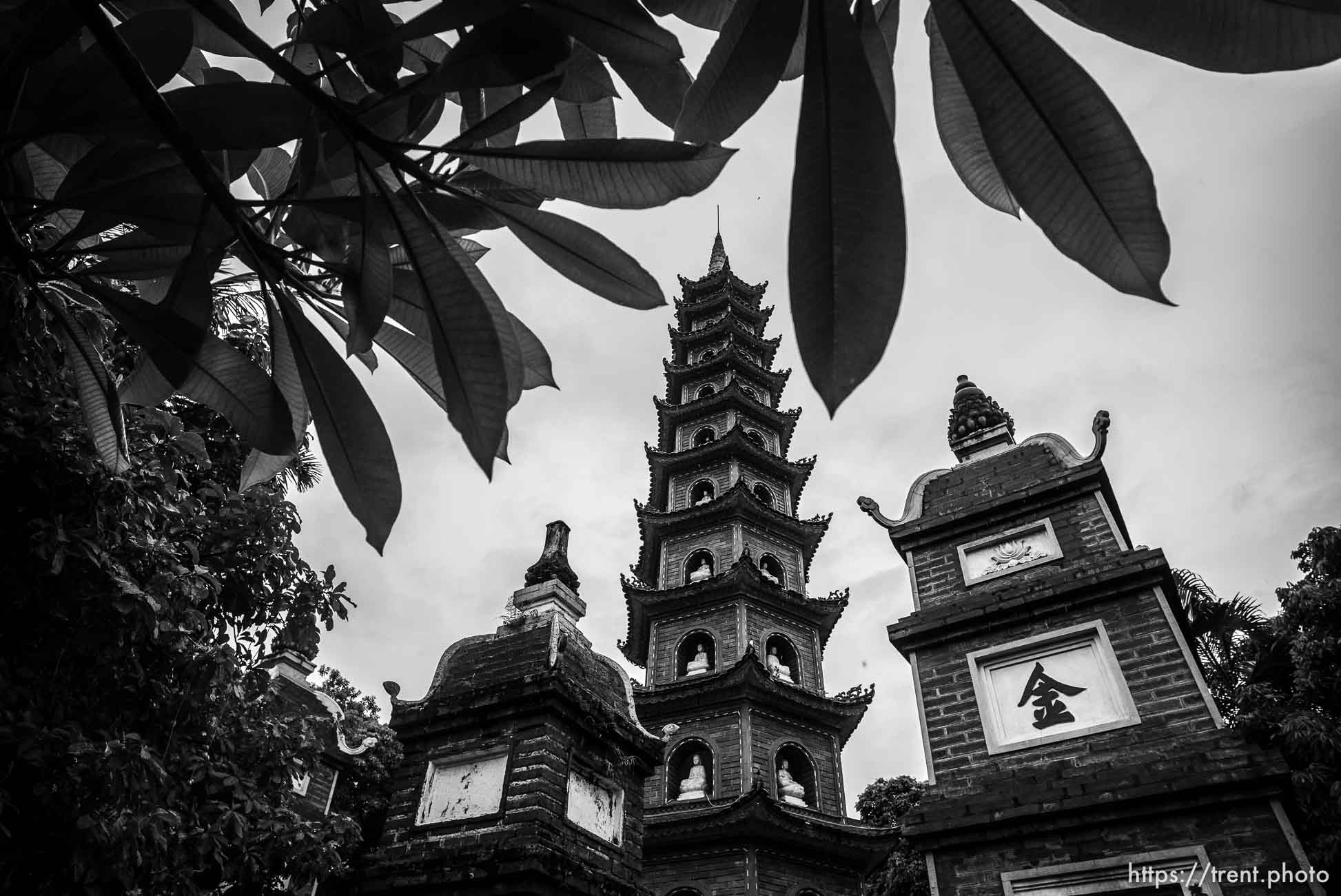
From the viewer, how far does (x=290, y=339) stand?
3.18ft

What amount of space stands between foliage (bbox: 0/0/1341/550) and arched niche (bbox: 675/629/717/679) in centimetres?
1322

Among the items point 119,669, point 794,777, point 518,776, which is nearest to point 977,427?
point 518,776

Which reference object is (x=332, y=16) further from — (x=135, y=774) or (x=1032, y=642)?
(x=1032, y=642)

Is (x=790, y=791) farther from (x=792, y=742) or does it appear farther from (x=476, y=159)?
(x=476, y=159)

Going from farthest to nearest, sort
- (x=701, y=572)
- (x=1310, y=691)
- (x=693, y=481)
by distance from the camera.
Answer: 1. (x=693, y=481)
2. (x=701, y=572)
3. (x=1310, y=691)

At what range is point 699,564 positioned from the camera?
51.6 ft

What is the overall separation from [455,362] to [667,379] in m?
18.6

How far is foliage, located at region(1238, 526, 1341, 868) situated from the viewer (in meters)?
6.93

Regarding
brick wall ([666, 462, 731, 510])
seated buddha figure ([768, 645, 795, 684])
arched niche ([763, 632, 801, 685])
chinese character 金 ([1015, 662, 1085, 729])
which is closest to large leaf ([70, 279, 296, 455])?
chinese character 金 ([1015, 662, 1085, 729])

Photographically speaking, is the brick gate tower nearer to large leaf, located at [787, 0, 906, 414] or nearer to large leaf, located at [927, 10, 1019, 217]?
large leaf, located at [927, 10, 1019, 217]

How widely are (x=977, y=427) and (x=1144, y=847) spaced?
377cm

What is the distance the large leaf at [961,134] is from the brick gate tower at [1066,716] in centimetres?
483

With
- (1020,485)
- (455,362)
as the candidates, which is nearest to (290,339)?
(455,362)

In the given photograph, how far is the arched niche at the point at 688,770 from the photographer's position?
40.1ft
